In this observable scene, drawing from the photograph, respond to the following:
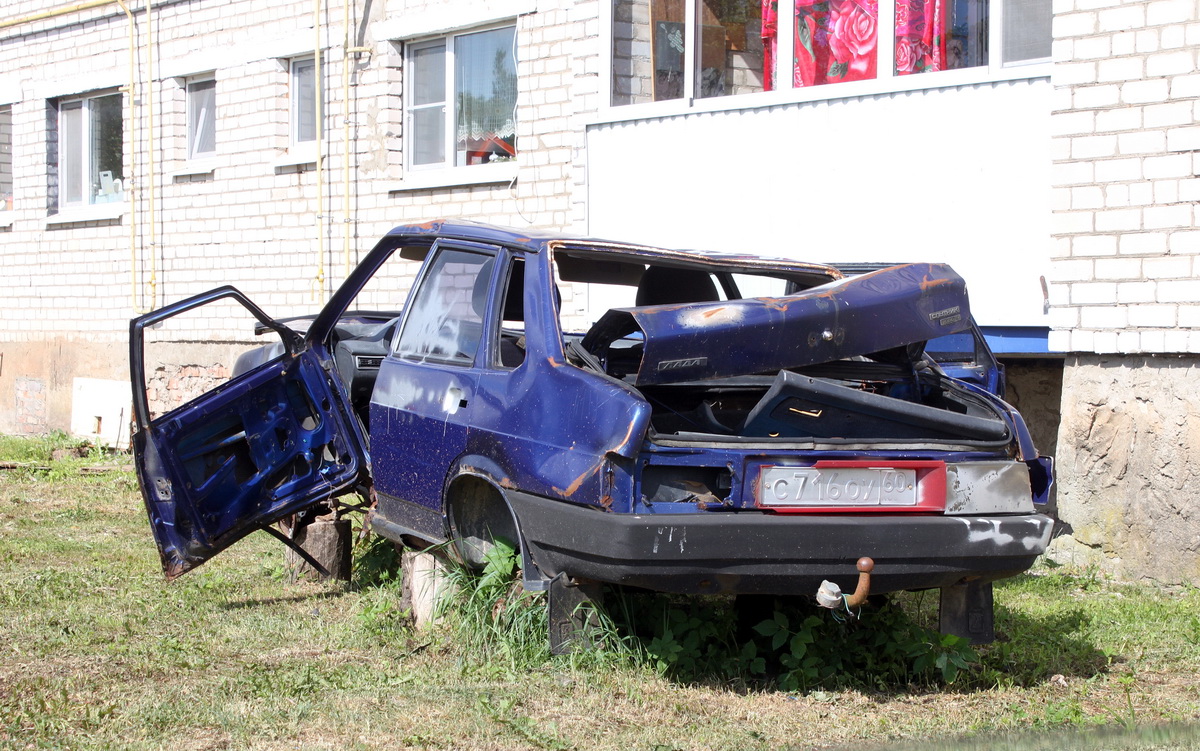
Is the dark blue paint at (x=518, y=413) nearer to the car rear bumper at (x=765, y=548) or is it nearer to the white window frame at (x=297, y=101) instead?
the car rear bumper at (x=765, y=548)

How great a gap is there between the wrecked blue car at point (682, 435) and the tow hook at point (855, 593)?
1.4 inches

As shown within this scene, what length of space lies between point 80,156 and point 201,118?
102 inches

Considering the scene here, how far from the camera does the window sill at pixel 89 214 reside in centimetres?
1466

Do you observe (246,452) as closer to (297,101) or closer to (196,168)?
(297,101)

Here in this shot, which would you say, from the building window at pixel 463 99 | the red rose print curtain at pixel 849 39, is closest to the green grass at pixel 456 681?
the red rose print curtain at pixel 849 39

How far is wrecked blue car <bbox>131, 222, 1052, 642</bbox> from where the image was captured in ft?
13.7

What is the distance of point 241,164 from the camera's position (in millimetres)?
→ 13188

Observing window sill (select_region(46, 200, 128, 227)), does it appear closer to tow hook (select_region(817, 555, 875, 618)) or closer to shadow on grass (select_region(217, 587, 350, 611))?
shadow on grass (select_region(217, 587, 350, 611))

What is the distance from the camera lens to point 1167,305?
274 inches

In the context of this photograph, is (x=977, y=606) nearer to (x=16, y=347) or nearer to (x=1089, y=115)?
(x=1089, y=115)

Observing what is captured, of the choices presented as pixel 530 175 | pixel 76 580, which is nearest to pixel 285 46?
pixel 530 175

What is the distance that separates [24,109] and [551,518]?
13.8 metres

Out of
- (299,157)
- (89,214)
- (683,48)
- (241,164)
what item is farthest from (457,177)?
(89,214)

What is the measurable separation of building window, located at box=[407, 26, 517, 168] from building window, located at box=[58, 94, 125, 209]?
468 centimetres
